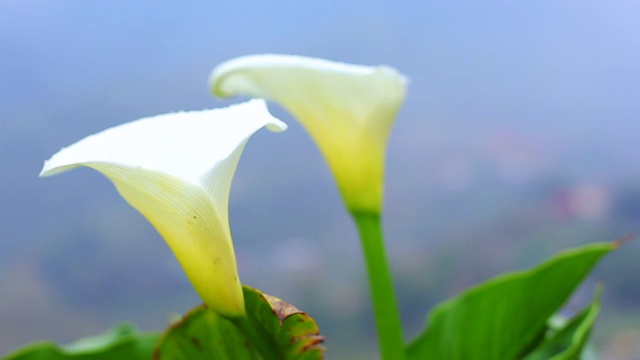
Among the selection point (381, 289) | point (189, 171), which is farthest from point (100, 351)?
point (189, 171)

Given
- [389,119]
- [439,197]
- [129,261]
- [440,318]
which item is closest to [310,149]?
[439,197]

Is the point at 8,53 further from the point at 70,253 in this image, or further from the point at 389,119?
the point at 389,119

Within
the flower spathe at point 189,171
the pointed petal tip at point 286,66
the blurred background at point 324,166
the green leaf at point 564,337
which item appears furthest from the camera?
the blurred background at point 324,166

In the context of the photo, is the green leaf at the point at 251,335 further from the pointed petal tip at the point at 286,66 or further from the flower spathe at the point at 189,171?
the pointed petal tip at the point at 286,66

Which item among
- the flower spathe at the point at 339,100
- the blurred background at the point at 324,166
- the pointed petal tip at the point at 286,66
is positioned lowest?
the blurred background at the point at 324,166

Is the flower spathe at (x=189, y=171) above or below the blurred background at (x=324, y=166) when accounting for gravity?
above

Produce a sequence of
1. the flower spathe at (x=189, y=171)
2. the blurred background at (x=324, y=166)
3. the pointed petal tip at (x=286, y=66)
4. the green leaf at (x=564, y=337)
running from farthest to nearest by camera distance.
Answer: the blurred background at (x=324, y=166) → the green leaf at (x=564, y=337) → the pointed petal tip at (x=286, y=66) → the flower spathe at (x=189, y=171)

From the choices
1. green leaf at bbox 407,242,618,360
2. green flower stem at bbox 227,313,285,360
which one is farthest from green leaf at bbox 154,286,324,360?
green leaf at bbox 407,242,618,360

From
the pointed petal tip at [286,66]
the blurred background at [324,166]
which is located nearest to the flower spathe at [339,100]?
the pointed petal tip at [286,66]
